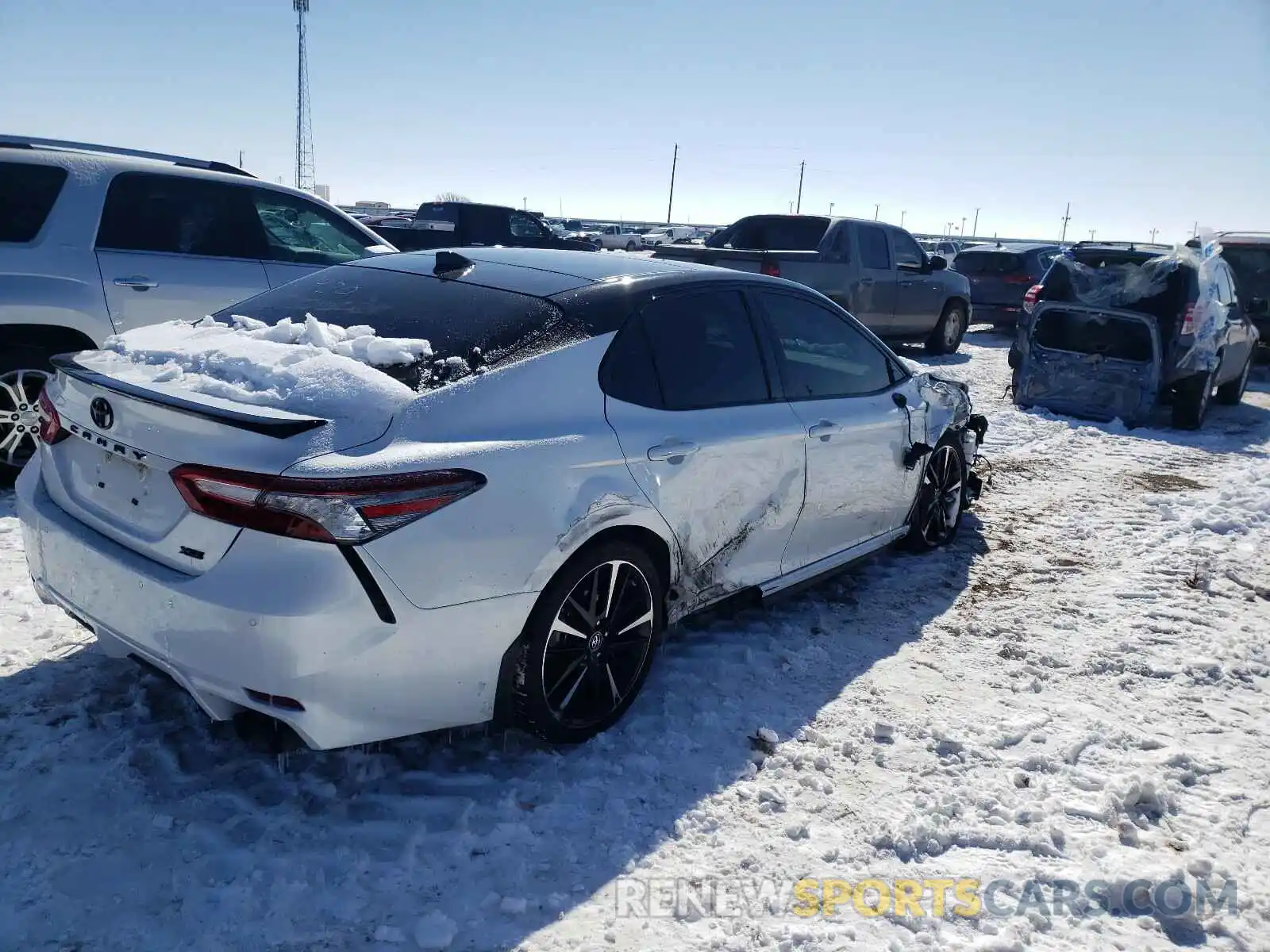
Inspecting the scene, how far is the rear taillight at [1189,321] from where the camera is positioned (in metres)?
9.20

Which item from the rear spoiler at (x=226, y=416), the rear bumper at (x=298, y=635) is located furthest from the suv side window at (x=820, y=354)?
the rear spoiler at (x=226, y=416)

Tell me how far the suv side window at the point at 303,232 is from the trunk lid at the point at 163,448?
10.7 feet

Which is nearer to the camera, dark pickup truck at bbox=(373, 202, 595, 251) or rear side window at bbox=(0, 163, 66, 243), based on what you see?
rear side window at bbox=(0, 163, 66, 243)

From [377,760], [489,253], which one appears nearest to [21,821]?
[377,760]

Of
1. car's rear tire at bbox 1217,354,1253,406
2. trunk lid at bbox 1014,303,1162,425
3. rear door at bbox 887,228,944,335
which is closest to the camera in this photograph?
trunk lid at bbox 1014,303,1162,425

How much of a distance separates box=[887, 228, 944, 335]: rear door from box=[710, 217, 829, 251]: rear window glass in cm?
153

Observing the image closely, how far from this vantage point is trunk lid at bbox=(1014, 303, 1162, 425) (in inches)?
367

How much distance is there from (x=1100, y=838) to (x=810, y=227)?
33.2 feet

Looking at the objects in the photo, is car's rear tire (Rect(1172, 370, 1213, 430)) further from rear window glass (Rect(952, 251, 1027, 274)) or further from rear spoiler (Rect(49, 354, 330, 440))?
rear spoiler (Rect(49, 354, 330, 440))

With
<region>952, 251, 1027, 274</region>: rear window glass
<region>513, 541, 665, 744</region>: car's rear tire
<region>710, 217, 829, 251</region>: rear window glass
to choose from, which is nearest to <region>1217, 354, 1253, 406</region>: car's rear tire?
<region>710, 217, 829, 251</region>: rear window glass

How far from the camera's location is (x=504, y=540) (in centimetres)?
272

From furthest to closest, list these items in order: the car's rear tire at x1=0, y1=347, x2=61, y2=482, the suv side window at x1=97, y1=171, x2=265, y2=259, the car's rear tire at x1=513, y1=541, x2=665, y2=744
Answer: the suv side window at x1=97, y1=171, x2=265, y2=259 → the car's rear tire at x1=0, y1=347, x2=61, y2=482 → the car's rear tire at x1=513, y1=541, x2=665, y2=744

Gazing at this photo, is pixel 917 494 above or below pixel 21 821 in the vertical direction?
above

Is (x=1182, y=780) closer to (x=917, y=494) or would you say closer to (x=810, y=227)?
(x=917, y=494)
